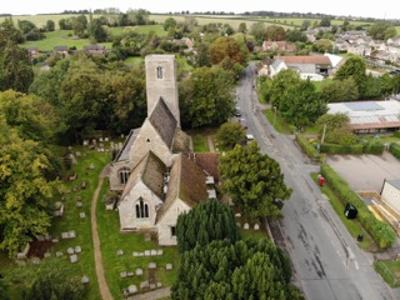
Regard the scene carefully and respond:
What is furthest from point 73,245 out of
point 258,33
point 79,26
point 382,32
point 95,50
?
point 382,32

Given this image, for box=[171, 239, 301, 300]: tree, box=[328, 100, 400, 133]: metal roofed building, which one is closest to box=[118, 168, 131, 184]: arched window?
box=[171, 239, 301, 300]: tree

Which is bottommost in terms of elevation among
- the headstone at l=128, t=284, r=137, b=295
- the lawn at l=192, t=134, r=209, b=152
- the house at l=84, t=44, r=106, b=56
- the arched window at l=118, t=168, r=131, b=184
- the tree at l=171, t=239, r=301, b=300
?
the lawn at l=192, t=134, r=209, b=152

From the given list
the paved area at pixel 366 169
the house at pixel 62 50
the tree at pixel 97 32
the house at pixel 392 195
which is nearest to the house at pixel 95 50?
the house at pixel 62 50

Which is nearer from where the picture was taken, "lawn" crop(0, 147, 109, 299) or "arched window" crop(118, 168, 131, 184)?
"lawn" crop(0, 147, 109, 299)

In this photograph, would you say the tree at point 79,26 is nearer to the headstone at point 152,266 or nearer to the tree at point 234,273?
the headstone at point 152,266

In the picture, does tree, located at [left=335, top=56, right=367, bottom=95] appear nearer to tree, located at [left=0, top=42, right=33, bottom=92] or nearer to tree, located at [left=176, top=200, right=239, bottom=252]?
tree, located at [left=176, top=200, right=239, bottom=252]

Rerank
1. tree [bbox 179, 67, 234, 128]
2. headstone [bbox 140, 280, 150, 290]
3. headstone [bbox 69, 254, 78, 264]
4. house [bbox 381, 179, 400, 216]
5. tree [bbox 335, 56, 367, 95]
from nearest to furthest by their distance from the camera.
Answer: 1. headstone [bbox 140, 280, 150, 290]
2. headstone [bbox 69, 254, 78, 264]
3. house [bbox 381, 179, 400, 216]
4. tree [bbox 179, 67, 234, 128]
5. tree [bbox 335, 56, 367, 95]

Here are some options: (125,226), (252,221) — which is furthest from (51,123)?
(252,221)
